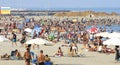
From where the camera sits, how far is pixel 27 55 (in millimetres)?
19484

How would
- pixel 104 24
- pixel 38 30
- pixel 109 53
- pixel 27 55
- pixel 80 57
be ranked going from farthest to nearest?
pixel 104 24 → pixel 38 30 → pixel 109 53 → pixel 80 57 → pixel 27 55

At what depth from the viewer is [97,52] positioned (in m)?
27.7

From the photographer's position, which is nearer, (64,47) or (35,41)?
(35,41)

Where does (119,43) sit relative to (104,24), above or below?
above

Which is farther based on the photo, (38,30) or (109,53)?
(38,30)

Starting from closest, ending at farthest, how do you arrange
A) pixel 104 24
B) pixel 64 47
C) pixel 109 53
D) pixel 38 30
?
pixel 109 53
pixel 64 47
pixel 38 30
pixel 104 24

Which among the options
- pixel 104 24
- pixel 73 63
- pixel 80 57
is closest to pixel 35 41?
pixel 73 63

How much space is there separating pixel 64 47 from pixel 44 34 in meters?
6.40

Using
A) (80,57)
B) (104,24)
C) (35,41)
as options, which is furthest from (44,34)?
(104,24)

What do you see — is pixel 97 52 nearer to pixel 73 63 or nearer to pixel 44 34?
pixel 73 63

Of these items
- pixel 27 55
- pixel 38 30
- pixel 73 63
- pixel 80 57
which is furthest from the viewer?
pixel 38 30

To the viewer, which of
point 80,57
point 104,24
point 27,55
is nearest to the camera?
point 27,55

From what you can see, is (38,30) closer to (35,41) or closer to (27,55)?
(35,41)

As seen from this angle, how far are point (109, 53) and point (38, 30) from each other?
36.1 feet
